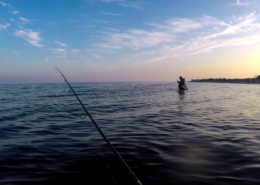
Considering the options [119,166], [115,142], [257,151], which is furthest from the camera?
[115,142]

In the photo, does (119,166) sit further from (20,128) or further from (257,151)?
(20,128)

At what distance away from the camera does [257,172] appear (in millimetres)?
4090

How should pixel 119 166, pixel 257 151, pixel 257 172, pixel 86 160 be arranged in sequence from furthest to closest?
pixel 257 151
pixel 86 160
pixel 119 166
pixel 257 172

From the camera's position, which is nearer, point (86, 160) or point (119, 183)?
point (119, 183)

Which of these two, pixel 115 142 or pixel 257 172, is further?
pixel 115 142

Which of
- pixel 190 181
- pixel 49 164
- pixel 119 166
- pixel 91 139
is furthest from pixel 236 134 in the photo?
pixel 49 164

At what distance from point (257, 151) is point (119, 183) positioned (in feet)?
14.1

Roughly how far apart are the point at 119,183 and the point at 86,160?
145 centimetres

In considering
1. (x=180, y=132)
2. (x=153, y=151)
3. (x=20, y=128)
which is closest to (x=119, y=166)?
(x=153, y=151)

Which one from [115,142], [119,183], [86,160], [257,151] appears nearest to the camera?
[119,183]

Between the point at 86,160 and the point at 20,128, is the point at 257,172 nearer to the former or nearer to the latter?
the point at 86,160

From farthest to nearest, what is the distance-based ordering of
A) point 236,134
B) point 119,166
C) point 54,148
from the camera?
point 236,134
point 54,148
point 119,166

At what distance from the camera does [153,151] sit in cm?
551

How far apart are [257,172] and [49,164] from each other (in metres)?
5.00
